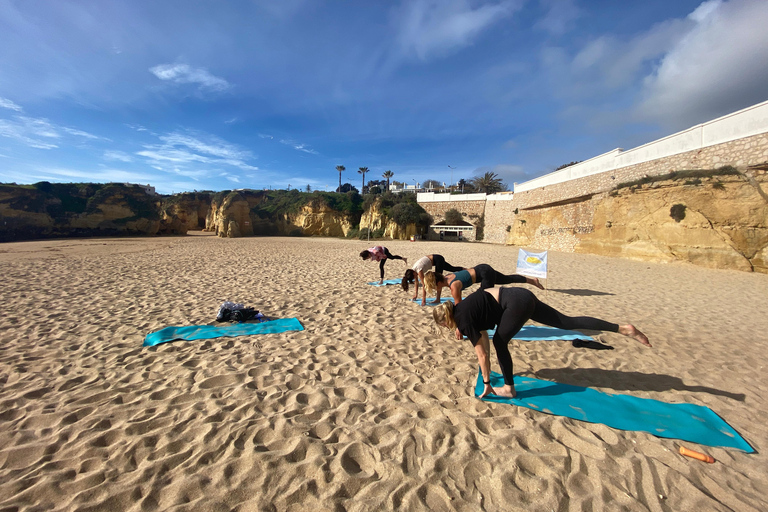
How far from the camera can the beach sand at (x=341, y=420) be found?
2.03 metres

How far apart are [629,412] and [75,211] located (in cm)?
4720

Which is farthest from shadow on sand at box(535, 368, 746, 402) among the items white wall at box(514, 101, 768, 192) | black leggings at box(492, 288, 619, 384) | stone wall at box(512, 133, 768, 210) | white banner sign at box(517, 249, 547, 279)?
white wall at box(514, 101, 768, 192)

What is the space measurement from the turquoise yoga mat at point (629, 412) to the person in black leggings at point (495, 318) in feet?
1.03

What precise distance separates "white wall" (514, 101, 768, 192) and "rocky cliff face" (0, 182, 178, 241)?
4541cm

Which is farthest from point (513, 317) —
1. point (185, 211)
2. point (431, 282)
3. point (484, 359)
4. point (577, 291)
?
point (185, 211)

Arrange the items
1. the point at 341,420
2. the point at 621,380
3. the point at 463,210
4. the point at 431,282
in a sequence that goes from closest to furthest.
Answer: the point at 341,420 → the point at 621,380 → the point at 431,282 → the point at 463,210

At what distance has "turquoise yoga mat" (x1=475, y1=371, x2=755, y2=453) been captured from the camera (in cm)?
262

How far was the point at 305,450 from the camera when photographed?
2.39m

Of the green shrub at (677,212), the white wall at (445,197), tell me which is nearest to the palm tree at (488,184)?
the white wall at (445,197)

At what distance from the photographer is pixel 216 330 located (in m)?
4.89

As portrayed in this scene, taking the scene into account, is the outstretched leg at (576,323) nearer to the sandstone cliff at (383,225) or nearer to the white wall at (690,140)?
the white wall at (690,140)

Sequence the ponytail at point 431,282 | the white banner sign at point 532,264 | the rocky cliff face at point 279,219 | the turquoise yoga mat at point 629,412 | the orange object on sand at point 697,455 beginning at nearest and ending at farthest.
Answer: the orange object on sand at point 697,455, the turquoise yoga mat at point 629,412, the ponytail at point 431,282, the white banner sign at point 532,264, the rocky cliff face at point 279,219

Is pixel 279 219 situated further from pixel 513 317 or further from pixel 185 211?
pixel 513 317

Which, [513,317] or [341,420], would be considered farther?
[513,317]
